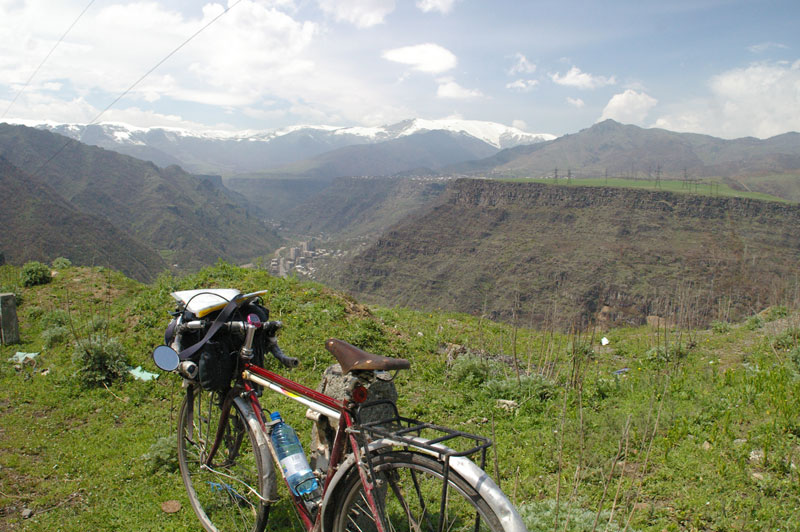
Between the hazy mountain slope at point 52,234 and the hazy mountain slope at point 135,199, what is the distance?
34.2 meters

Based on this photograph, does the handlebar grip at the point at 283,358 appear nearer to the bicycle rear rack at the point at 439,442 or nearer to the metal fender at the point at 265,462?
the metal fender at the point at 265,462

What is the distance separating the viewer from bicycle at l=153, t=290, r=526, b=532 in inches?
80.6

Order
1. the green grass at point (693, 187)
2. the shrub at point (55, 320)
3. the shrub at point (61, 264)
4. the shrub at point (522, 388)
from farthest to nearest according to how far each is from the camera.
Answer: the green grass at point (693, 187), the shrub at point (61, 264), the shrub at point (55, 320), the shrub at point (522, 388)

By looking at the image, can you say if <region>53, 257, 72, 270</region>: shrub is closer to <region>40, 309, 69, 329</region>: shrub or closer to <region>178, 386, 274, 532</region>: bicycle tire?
<region>40, 309, 69, 329</region>: shrub

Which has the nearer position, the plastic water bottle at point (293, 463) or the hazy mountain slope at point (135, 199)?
the plastic water bottle at point (293, 463)

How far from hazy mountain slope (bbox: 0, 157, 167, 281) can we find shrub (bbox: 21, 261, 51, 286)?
42.5m

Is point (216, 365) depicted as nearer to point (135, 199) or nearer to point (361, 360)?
point (361, 360)

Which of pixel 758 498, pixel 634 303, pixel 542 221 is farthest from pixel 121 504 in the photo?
pixel 542 221

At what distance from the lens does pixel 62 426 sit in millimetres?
5785

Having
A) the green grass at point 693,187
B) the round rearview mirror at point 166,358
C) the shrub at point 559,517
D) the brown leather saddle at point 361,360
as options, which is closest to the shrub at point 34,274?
the round rearview mirror at point 166,358

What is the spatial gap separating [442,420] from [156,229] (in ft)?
468

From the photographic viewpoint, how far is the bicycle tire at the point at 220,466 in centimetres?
326

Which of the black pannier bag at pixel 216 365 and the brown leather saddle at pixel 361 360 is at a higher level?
the brown leather saddle at pixel 361 360

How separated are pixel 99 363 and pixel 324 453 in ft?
19.2
